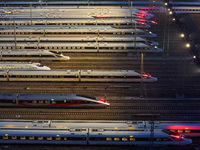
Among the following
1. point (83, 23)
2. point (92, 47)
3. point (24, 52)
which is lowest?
point (24, 52)

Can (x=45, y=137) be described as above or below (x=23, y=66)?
below

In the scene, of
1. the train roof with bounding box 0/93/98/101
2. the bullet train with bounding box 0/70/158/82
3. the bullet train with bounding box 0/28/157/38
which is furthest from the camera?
the bullet train with bounding box 0/28/157/38

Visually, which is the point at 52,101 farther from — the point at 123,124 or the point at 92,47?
the point at 92,47

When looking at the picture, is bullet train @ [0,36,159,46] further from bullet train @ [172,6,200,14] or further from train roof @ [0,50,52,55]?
bullet train @ [172,6,200,14]

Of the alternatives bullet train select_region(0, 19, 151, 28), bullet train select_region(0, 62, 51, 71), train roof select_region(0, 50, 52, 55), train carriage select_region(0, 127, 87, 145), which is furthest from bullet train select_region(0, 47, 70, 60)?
train carriage select_region(0, 127, 87, 145)

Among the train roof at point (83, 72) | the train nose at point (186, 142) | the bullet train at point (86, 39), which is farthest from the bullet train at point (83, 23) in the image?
the train nose at point (186, 142)

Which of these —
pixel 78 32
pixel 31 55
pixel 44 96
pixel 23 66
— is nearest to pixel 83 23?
pixel 78 32
